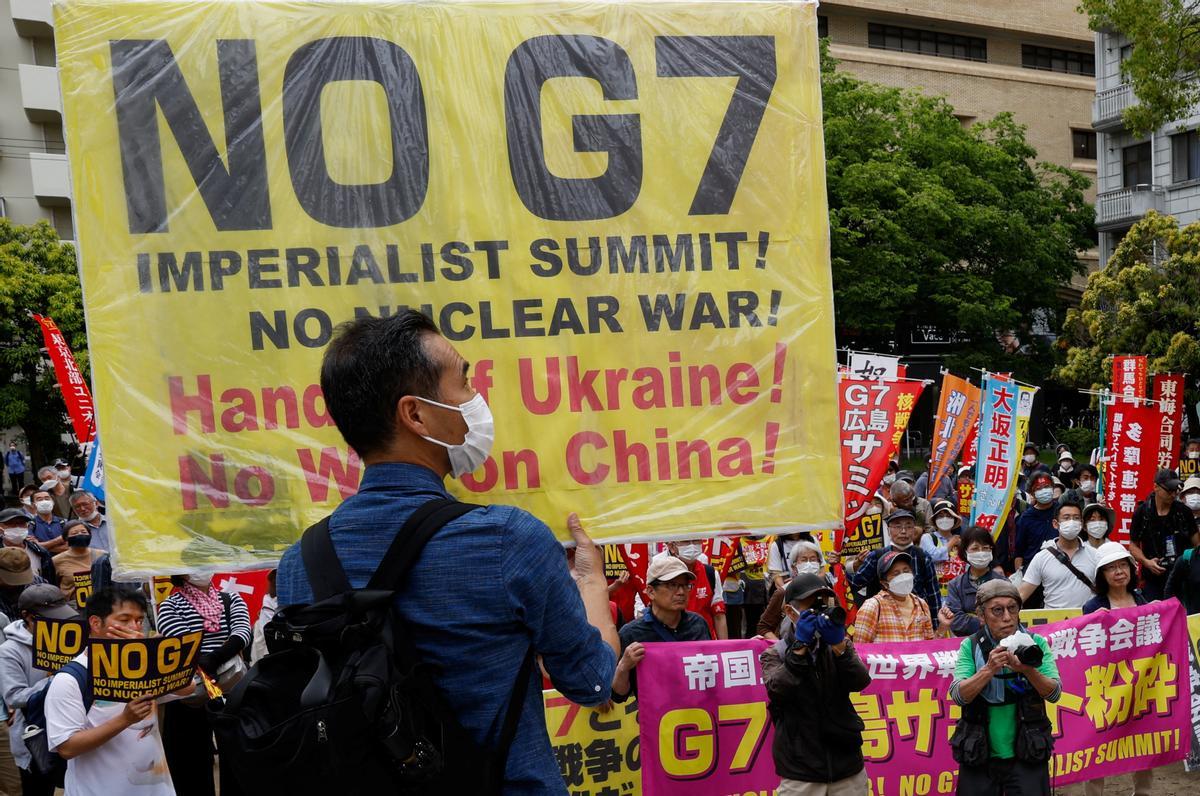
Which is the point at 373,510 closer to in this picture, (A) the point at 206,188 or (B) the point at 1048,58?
(A) the point at 206,188

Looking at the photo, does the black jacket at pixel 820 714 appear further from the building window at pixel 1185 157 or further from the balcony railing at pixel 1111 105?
the balcony railing at pixel 1111 105

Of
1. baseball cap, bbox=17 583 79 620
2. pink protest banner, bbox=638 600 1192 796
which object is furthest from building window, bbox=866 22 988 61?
baseball cap, bbox=17 583 79 620

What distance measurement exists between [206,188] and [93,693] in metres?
2.64

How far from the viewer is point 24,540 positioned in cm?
1119

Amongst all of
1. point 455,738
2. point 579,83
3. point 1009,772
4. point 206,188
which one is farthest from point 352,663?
point 1009,772

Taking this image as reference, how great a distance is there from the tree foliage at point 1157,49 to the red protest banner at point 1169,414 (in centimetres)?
339

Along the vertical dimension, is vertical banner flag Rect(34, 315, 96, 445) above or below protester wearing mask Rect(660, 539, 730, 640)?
above

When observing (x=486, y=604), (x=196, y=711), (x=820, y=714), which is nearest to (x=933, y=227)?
(x=820, y=714)

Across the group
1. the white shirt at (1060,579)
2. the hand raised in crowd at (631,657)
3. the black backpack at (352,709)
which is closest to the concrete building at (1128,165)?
the white shirt at (1060,579)

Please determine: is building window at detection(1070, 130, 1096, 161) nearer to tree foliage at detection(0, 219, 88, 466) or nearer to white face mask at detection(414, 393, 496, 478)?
tree foliage at detection(0, 219, 88, 466)

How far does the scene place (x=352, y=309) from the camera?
3.47 m

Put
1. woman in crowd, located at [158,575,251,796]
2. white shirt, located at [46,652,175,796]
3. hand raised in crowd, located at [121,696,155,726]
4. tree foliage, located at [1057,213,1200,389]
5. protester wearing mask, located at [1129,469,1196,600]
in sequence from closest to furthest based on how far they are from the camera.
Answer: hand raised in crowd, located at [121,696,155,726], white shirt, located at [46,652,175,796], woman in crowd, located at [158,575,251,796], protester wearing mask, located at [1129,469,1196,600], tree foliage, located at [1057,213,1200,389]

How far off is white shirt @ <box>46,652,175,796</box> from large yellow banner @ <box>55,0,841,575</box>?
2128 millimetres

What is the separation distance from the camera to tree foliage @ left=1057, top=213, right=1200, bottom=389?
1032 inches
